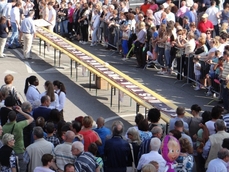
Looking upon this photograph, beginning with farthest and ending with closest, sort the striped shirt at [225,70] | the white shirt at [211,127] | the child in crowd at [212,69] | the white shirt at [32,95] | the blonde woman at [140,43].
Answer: the blonde woman at [140,43] < the child in crowd at [212,69] < the striped shirt at [225,70] < the white shirt at [32,95] < the white shirt at [211,127]

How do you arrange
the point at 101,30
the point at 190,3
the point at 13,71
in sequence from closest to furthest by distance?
1. the point at 13,71
2. the point at 101,30
3. the point at 190,3

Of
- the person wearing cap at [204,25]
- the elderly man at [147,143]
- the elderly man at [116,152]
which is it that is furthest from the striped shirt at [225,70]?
the elderly man at [116,152]

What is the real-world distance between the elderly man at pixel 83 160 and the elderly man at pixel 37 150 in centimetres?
73

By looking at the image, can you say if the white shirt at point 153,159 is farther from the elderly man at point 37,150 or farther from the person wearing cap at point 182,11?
the person wearing cap at point 182,11

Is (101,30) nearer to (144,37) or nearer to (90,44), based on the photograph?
(90,44)

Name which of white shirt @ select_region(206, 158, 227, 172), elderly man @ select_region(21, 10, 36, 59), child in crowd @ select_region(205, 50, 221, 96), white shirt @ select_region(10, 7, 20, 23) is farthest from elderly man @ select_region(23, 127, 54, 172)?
white shirt @ select_region(10, 7, 20, 23)

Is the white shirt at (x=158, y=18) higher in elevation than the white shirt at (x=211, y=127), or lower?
higher

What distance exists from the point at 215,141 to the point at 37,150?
10.7 feet

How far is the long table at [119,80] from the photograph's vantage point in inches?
646

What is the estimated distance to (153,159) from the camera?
11125 millimetres

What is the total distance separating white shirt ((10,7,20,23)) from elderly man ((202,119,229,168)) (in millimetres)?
14012

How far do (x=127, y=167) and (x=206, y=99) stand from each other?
814 cm

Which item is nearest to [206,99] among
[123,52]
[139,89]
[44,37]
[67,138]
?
[139,89]

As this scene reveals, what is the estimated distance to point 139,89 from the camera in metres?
17.8
